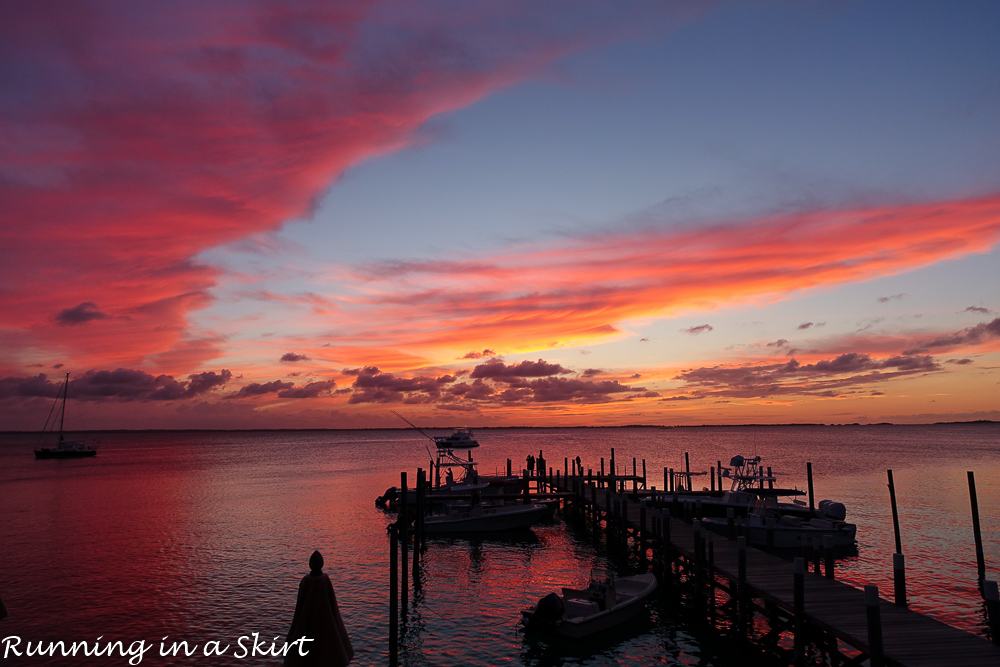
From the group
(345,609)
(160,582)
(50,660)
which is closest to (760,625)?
(345,609)

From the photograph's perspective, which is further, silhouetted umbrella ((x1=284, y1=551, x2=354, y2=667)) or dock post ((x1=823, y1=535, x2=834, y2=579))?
dock post ((x1=823, y1=535, x2=834, y2=579))

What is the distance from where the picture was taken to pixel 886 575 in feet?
91.1

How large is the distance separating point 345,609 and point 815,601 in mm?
15621

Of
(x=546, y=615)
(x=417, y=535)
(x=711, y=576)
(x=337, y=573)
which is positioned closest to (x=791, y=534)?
(x=711, y=576)

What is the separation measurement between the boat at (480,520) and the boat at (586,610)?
16.8 meters

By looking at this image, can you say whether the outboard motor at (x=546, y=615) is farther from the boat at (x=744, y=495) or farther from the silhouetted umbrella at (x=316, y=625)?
the boat at (x=744, y=495)

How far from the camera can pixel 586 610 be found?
1969cm

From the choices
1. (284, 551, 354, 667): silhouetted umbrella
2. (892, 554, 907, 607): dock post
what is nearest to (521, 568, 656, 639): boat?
(892, 554, 907, 607): dock post

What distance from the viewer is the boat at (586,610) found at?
19.3 m

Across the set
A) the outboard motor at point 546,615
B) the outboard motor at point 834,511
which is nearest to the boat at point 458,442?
the outboard motor at point 834,511

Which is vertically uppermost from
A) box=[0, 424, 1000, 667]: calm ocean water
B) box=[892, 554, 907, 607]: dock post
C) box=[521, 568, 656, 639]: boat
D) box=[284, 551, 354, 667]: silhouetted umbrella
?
box=[284, 551, 354, 667]: silhouetted umbrella

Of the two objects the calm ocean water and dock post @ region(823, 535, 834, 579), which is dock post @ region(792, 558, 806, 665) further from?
dock post @ region(823, 535, 834, 579)

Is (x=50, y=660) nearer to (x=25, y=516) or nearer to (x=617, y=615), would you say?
(x=617, y=615)

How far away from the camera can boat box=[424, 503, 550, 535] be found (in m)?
37.5
